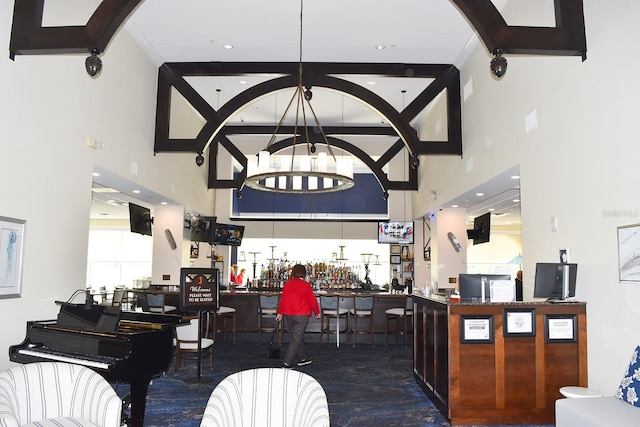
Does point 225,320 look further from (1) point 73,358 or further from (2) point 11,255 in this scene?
(1) point 73,358

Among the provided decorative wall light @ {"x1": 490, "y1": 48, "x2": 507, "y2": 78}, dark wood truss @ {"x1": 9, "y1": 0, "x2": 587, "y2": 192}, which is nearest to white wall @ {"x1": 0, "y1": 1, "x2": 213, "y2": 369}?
dark wood truss @ {"x1": 9, "y1": 0, "x2": 587, "y2": 192}

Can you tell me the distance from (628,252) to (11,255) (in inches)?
216

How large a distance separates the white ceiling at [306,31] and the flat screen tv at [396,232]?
11.9ft

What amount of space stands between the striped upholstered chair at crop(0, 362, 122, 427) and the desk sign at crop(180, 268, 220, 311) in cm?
305

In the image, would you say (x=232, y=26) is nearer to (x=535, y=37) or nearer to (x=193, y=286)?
(x=193, y=286)

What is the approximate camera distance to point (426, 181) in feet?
38.7

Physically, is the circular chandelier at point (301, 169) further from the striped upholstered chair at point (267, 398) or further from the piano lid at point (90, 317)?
the striped upholstered chair at point (267, 398)

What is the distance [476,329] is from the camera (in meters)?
4.82

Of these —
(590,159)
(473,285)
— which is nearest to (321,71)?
(473,285)

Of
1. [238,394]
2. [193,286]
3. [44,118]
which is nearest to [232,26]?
[44,118]

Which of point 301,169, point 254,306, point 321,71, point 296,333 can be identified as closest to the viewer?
point 301,169

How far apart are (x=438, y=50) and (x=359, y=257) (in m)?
7.36

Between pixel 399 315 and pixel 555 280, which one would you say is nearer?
pixel 555 280

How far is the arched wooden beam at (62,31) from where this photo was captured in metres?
4.54
